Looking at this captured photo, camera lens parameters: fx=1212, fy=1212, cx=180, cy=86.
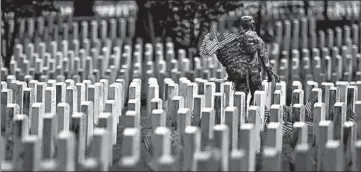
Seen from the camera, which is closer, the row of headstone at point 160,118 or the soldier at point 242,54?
the row of headstone at point 160,118

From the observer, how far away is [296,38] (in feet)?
73.7

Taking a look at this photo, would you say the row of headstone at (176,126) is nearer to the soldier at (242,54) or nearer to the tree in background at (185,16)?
the soldier at (242,54)

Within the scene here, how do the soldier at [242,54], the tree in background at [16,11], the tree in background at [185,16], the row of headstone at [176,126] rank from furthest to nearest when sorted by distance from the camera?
the tree in background at [16,11], the tree in background at [185,16], the soldier at [242,54], the row of headstone at [176,126]

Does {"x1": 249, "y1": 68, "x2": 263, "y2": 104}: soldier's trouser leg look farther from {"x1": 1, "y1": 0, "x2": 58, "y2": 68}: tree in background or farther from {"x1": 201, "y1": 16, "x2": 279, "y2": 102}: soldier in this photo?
{"x1": 1, "y1": 0, "x2": 58, "y2": 68}: tree in background

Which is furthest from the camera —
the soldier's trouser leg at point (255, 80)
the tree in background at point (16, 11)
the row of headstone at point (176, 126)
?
the tree in background at point (16, 11)

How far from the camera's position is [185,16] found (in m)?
20.5

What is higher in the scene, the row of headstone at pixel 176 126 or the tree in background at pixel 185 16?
the tree in background at pixel 185 16

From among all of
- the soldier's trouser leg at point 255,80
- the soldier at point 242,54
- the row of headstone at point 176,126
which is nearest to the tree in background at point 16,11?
the row of headstone at point 176,126

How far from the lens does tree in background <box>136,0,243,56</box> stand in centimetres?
2045

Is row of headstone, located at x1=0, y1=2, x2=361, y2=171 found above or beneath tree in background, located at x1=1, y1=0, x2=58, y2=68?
beneath

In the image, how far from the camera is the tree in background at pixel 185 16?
20453 millimetres

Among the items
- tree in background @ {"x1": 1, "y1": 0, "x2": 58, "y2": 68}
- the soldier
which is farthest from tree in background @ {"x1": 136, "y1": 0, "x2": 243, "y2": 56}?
the soldier

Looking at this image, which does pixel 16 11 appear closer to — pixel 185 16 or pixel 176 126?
pixel 185 16

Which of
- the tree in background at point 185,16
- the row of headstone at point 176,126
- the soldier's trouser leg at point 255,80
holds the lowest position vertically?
the row of headstone at point 176,126
